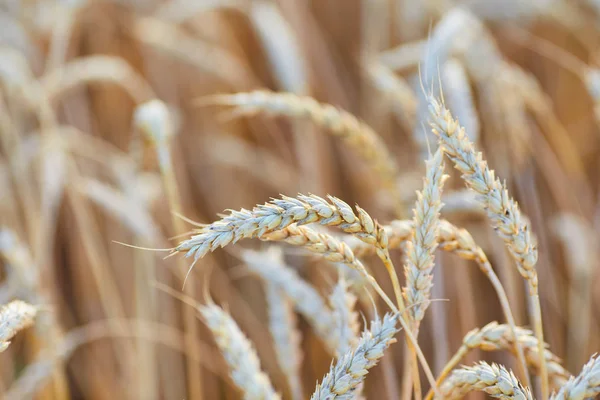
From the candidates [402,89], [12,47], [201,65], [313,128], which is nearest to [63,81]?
[201,65]

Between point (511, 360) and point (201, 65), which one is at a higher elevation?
point (201, 65)

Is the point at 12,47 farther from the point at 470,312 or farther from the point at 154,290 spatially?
the point at 470,312

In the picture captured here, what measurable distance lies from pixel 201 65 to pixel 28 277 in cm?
96

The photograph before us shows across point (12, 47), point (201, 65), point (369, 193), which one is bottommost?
point (369, 193)

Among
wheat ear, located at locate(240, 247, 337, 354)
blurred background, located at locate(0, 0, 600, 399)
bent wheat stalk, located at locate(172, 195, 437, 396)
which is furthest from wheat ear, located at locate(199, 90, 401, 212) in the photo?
bent wheat stalk, located at locate(172, 195, 437, 396)

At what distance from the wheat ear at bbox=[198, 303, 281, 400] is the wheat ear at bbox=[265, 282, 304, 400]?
0.12 m

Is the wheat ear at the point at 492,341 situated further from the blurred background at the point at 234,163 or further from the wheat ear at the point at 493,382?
the blurred background at the point at 234,163

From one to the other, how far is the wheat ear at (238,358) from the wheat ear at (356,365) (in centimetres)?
16

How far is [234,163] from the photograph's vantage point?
1735 millimetres

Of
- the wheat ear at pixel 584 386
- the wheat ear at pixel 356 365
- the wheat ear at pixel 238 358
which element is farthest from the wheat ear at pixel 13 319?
the wheat ear at pixel 584 386

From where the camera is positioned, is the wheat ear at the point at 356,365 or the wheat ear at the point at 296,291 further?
the wheat ear at the point at 296,291

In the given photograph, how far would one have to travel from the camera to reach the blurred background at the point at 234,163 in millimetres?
1196

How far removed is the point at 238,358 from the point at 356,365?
0.22 m

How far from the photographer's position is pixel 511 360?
47.5 inches
